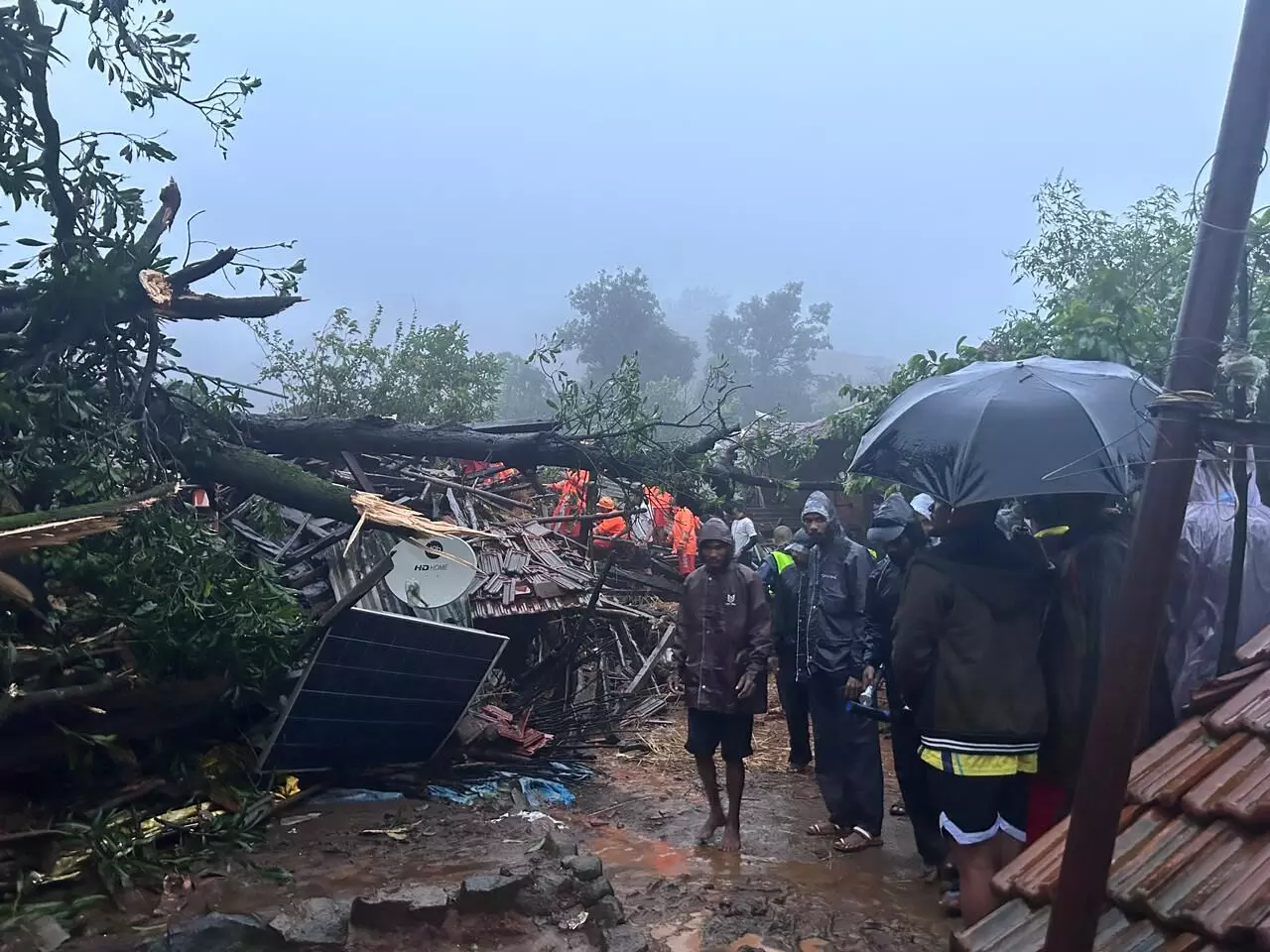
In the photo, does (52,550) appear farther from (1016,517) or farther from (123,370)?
(1016,517)

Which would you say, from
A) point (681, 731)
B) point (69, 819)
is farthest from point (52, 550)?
point (681, 731)

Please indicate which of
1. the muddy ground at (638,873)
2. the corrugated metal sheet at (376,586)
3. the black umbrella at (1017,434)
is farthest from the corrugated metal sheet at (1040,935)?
the corrugated metal sheet at (376,586)

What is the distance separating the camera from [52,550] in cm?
491

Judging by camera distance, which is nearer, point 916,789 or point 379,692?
point 916,789

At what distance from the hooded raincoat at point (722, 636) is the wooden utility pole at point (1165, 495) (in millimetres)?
3465

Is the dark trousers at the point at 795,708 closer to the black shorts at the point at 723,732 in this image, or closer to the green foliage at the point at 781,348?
the black shorts at the point at 723,732

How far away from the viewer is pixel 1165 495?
1853mm

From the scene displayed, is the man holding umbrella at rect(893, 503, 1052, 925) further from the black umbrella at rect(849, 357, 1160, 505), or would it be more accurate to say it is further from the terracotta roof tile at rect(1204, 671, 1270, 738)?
the terracotta roof tile at rect(1204, 671, 1270, 738)

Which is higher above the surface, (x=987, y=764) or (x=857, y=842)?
(x=987, y=764)

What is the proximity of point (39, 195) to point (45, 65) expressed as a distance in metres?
0.70

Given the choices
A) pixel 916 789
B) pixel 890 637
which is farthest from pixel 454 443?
pixel 916 789

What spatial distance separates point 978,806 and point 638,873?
2.21 metres

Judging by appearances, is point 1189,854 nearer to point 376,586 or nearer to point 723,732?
point 723,732

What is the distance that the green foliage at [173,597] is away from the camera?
5.06m
